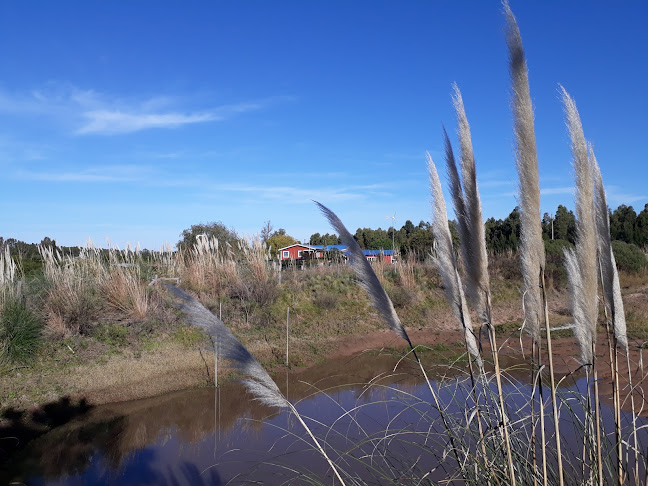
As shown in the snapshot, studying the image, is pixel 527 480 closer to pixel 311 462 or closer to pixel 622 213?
pixel 311 462

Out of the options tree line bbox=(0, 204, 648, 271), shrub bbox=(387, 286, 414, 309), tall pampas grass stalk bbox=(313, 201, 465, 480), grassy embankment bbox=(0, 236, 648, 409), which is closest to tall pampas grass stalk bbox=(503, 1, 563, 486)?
tall pampas grass stalk bbox=(313, 201, 465, 480)

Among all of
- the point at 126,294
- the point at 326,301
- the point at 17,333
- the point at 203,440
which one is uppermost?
the point at 126,294

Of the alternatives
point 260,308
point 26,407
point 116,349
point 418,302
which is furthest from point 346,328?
point 26,407

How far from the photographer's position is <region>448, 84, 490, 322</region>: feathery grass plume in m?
1.68

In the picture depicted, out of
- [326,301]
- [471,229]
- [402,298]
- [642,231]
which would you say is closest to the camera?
[471,229]

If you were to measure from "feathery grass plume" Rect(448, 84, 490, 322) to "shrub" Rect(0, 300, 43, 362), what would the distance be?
8112 mm

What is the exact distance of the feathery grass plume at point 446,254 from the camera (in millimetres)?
1862

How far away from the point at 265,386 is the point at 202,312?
355 mm

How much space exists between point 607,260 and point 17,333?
8891 millimetres

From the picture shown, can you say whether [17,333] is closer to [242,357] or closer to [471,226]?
[242,357]

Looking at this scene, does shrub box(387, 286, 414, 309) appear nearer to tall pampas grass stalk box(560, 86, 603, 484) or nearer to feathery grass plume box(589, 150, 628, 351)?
feathery grass plume box(589, 150, 628, 351)

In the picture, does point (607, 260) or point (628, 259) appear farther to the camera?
point (628, 259)

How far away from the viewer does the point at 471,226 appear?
1709 mm

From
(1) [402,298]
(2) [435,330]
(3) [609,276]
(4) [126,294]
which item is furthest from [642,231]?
A: (3) [609,276]
